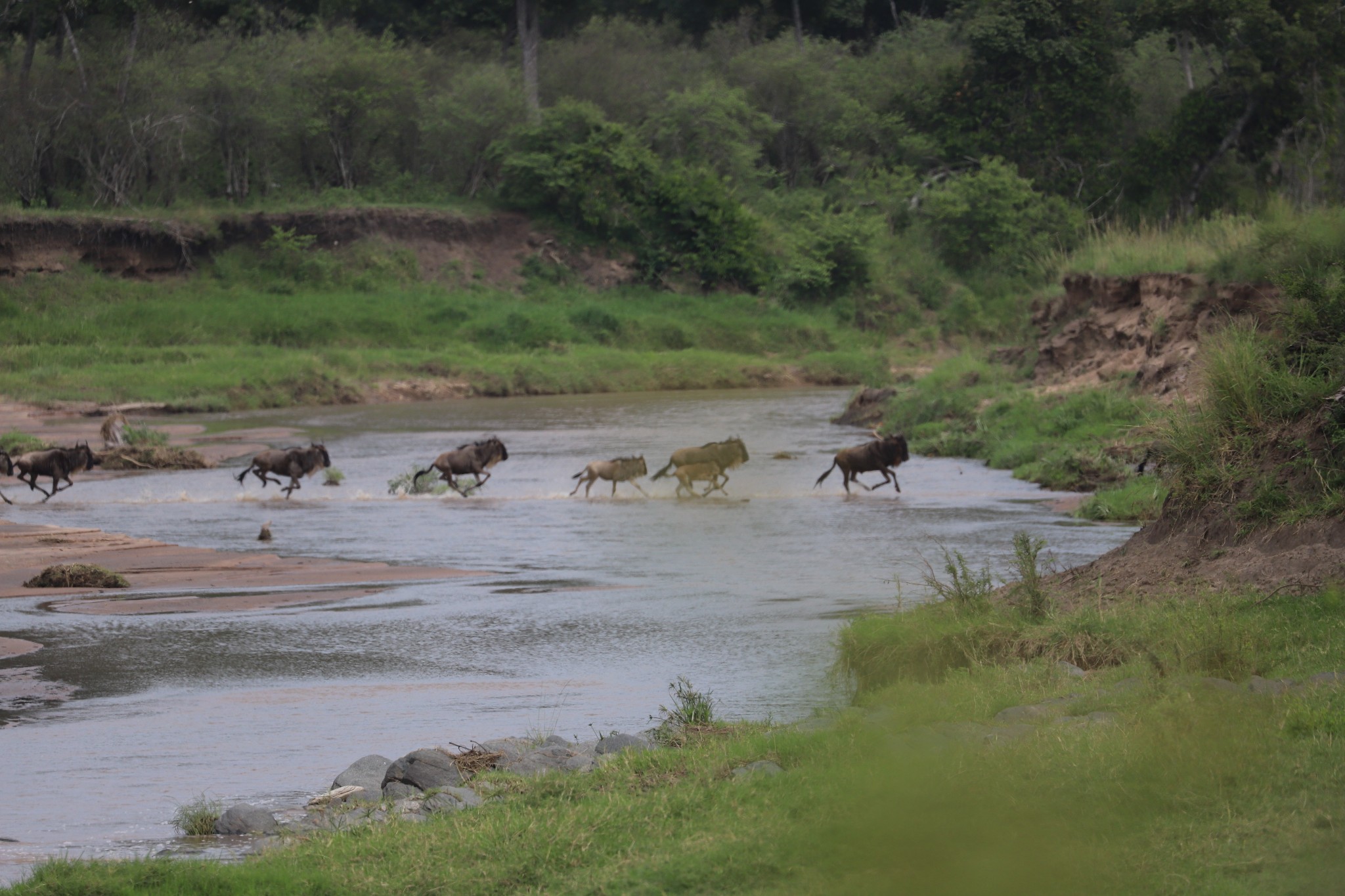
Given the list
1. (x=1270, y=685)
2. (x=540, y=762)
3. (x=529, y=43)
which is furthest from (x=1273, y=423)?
(x=529, y=43)

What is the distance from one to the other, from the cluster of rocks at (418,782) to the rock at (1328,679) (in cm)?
346

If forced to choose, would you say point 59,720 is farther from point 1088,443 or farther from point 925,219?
point 925,219

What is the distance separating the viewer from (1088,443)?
942 inches

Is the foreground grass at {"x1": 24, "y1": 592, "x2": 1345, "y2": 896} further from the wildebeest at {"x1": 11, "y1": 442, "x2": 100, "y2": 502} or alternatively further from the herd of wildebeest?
the wildebeest at {"x1": 11, "y1": 442, "x2": 100, "y2": 502}

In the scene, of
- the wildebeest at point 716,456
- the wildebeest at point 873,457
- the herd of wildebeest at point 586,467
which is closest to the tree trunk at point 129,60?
the herd of wildebeest at point 586,467

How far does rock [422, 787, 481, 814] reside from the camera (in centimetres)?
708

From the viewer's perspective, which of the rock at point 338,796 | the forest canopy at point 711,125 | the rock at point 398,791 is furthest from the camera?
the forest canopy at point 711,125

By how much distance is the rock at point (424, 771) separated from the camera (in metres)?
7.56

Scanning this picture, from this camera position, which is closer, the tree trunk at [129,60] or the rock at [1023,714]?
the rock at [1023,714]

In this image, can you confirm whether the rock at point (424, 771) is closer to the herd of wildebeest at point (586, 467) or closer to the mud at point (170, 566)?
the mud at point (170, 566)

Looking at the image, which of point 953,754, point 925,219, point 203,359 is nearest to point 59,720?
point 953,754

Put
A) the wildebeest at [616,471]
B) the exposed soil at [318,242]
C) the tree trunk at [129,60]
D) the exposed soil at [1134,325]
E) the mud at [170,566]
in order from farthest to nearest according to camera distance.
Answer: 1. the tree trunk at [129,60]
2. the exposed soil at [318,242]
3. the exposed soil at [1134,325]
4. the wildebeest at [616,471]
5. the mud at [170,566]

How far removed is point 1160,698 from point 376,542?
13.6 m

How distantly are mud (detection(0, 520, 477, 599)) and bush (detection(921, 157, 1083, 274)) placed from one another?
45612mm
